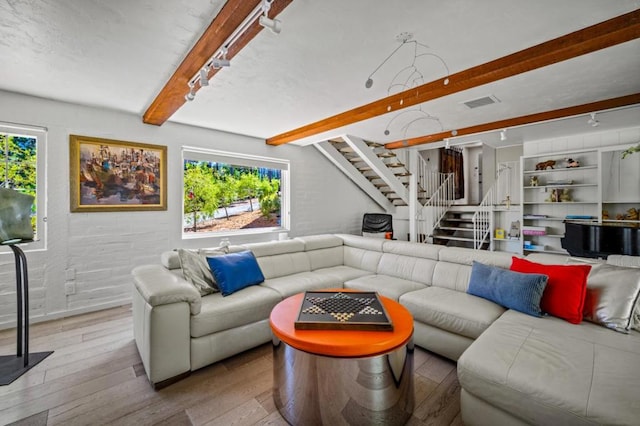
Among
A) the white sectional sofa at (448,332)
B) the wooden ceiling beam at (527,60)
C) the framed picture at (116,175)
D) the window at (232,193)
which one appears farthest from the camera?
the window at (232,193)

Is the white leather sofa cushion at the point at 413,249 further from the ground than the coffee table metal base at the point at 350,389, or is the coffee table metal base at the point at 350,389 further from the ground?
the white leather sofa cushion at the point at 413,249

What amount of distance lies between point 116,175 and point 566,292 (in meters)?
4.44

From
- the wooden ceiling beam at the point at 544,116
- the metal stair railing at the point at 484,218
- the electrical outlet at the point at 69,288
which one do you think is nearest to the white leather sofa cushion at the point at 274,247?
the wooden ceiling beam at the point at 544,116

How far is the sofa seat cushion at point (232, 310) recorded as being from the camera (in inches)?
80.8

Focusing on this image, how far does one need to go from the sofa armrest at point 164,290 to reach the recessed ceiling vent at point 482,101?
333cm

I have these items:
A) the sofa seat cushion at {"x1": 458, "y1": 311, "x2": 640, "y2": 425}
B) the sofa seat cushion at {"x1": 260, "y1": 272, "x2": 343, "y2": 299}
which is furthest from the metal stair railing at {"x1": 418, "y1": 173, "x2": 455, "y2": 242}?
the sofa seat cushion at {"x1": 458, "y1": 311, "x2": 640, "y2": 425}

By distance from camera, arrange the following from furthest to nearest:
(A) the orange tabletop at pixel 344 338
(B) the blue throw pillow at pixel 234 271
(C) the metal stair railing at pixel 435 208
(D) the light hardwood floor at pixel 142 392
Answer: (C) the metal stair railing at pixel 435 208 → (B) the blue throw pillow at pixel 234 271 → (D) the light hardwood floor at pixel 142 392 → (A) the orange tabletop at pixel 344 338

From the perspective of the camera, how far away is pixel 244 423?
156 cm

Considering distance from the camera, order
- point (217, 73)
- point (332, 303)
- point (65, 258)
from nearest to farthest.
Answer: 1. point (332, 303)
2. point (217, 73)
3. point (65, 258)

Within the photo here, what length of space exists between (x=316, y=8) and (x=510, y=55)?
1.57 m

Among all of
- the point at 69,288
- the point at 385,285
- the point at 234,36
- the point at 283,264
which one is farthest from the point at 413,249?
the point at 69,288

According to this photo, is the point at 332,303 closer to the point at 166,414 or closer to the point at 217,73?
the point at 166,414

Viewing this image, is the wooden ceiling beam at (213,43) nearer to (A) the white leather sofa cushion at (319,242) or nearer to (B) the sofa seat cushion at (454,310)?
(A) the white leather sofa cushion at (319,242)

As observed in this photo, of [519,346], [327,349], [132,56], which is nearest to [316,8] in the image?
[132,56]
